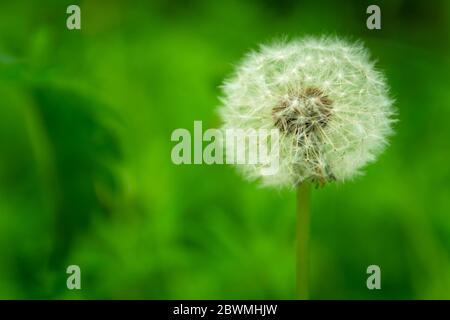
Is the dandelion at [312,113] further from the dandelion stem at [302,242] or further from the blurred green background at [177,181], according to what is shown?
the blurred green background at [177,181]

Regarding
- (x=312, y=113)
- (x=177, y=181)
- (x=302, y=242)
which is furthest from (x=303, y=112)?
(x=177, y=181)

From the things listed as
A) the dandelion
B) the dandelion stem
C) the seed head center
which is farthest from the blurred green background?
the dandelion stem

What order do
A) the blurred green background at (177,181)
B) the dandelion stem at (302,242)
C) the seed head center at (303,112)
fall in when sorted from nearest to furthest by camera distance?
the dandelion stem at (302,242), the seed head center at (303,112), the blurred green background at (177,181)

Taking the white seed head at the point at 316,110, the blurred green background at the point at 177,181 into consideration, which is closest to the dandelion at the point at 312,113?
the white seed head at the point at 316,110

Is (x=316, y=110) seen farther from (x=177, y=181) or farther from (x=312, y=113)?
(x=177, y=181)

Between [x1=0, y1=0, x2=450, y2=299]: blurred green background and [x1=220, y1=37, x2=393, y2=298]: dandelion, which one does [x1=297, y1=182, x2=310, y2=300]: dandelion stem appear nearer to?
[x1=220, y1=37, x2=393, y2=298]: dandelion

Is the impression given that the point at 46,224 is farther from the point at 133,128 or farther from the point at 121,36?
the point at 121,36
